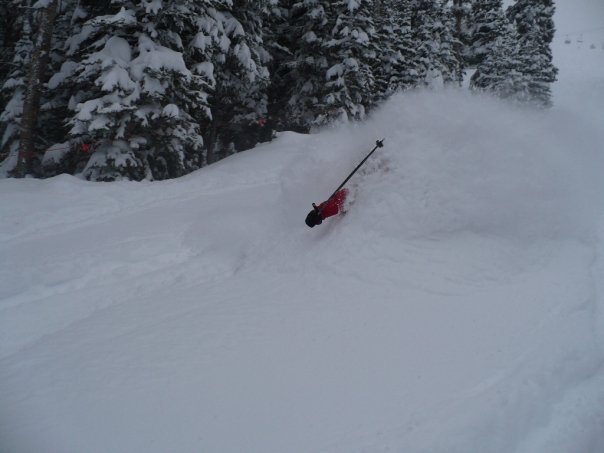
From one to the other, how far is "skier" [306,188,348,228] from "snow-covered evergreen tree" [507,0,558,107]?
2299 centimetres

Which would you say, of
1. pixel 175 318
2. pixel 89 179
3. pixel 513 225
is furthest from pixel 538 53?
pixel 175 318

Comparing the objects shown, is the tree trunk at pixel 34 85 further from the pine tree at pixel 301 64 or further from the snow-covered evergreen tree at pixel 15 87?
the pine tree at pixel 301 64

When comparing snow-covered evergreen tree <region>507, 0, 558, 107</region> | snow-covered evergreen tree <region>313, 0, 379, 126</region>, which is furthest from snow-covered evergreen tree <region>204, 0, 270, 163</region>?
snow-covered evergreen tree <region>507, 0, 558, 107</region>

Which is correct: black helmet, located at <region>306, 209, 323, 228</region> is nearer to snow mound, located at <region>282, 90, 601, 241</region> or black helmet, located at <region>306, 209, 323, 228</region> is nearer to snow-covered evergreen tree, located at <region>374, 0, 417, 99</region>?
snow mound, located at <region>282, 90, 601, 241</region>

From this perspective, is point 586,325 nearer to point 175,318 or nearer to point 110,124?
point 175,318

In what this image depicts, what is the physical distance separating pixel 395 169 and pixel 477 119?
1514 millimetres

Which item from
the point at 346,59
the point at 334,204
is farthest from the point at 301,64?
the point at 334,204

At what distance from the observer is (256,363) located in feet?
12.6

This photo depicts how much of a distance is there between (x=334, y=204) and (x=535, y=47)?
27166 mm

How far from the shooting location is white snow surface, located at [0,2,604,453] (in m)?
3.12

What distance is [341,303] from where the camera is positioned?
4766mm

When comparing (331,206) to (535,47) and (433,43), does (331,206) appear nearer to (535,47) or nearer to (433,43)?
(433,43)

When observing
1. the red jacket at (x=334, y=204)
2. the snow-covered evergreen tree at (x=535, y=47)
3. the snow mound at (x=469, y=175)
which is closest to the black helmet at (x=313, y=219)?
the red jacket at (x=334, y=204)

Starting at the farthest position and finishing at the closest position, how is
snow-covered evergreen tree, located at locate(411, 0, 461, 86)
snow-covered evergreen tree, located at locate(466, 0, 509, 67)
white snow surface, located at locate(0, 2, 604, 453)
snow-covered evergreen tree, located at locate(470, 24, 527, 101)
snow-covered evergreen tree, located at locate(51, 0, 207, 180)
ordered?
snow-covered evergreen tree, located at locate(466, 0, 509, 67), snow-covered evergreen tree, located at locate(470, 24, 527, 101), snow-covered evergreen tree, located at locate(411, 0, 461, 86), snow-covered evergreen tree, located at locate(51, 0, 207, 180), white snow surface, located at locate(0, 2, 604, 453)
